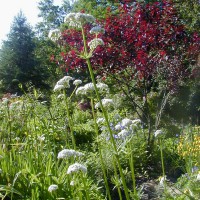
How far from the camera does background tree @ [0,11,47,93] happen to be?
22406 mm

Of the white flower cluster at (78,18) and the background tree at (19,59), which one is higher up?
the background tree at (19,59)

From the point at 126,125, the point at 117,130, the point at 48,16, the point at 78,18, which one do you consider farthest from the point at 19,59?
the point at 78,18

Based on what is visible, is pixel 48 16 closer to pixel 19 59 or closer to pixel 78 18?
pixel 19 59

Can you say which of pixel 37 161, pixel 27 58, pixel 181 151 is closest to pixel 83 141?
pixel 181 151

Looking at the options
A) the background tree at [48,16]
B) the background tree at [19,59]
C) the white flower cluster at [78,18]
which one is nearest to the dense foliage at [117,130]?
the white flower cluster at [78,18]

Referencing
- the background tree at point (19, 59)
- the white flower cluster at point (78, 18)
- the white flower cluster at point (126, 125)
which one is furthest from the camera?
the background tree at point (19, 59)

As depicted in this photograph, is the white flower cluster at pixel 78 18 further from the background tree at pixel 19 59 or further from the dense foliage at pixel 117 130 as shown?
the background tree at pixel 19 59

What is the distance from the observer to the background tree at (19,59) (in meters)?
22.4

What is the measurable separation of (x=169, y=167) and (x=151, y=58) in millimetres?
1811

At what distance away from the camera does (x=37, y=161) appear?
368 cm

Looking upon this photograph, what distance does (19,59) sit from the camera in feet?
76.4

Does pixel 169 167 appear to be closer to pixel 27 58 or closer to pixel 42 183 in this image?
pixel 42 183

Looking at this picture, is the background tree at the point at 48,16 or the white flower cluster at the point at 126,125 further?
the background tree at the point at 48,16

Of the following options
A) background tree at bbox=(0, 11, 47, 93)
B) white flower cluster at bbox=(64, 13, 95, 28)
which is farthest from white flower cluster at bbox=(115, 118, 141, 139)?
background tree at bbox=(0, 11, 47, 93)
